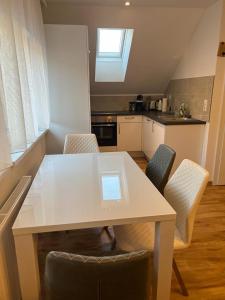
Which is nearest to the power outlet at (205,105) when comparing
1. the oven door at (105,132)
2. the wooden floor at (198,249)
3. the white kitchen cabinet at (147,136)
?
the white kitchen cabinet at (147,136)

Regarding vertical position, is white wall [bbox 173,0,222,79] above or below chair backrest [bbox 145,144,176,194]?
above

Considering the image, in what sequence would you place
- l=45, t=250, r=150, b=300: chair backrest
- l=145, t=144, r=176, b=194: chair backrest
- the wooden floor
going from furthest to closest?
l=145, t=144, r=176, b=194: chair backrest
the wooden floor
l=45, t=250, r=150, b=300: chair backrest

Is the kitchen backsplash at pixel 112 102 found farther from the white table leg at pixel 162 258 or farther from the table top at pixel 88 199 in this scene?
the white table leg at pixel 162 258

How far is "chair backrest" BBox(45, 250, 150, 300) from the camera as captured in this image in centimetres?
71

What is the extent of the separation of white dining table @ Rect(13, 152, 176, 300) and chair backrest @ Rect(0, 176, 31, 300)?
0.21 feet

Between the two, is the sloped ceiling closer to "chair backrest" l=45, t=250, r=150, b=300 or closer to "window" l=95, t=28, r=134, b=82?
"window" l=95, t=28, r=134, b=82

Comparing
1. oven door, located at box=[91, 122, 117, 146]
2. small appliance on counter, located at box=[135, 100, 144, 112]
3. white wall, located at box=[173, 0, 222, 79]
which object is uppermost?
white wall, located at box=[173, 0, 222, 79]

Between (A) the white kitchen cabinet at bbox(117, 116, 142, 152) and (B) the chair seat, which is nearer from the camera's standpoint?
(B) the chair seat

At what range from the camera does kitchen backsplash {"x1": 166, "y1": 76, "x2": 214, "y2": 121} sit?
3021 millimetres

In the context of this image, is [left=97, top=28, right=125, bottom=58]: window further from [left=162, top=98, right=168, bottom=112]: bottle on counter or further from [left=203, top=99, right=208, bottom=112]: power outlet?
[left=203, top=99, right=208, bottom=112]: power outlet

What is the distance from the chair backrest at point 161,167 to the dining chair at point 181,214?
0.14 m

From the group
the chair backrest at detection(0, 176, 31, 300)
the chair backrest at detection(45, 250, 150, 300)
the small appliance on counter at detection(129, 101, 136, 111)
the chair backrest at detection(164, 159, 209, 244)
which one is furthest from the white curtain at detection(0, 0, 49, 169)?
the small appliance on counter at detection(129, 101, 136, 111)

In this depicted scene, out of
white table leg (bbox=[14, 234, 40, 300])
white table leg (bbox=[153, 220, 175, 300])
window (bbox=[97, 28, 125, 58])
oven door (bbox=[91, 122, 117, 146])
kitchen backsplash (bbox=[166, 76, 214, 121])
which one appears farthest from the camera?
oven door (bbox=[91, 122, 117, 146])

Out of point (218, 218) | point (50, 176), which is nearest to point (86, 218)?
point (50, 176)
